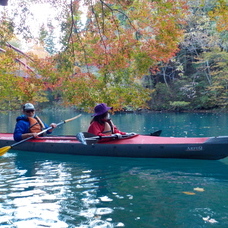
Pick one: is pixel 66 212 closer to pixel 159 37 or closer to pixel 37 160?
pixel 37 160

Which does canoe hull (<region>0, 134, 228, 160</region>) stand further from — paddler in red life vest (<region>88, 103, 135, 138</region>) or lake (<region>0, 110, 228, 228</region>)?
paddler in red life vest (<region>88, 103, 135, 138</region>)

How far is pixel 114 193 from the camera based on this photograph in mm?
4312

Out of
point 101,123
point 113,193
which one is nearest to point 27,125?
point 101,123

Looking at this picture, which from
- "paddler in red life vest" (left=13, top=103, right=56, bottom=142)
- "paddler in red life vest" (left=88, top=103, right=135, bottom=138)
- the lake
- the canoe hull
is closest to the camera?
the lake

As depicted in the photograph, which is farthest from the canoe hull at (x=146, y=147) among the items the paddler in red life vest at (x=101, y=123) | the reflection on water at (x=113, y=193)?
the paddler in red life vest at (x=101, y=123)

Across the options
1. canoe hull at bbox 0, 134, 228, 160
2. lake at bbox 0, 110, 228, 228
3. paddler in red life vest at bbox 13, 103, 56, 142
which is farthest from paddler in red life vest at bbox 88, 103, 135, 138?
paddler in red life vest at bbox 13, 103, 56, 142

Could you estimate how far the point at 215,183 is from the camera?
15.7 ft

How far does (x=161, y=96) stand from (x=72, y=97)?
64.8ft

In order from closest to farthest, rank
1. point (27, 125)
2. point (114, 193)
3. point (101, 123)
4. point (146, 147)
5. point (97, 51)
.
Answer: point (114, 193) → point (146, 147) → point (101, 123) → point (27, 125) → point (97, 51)

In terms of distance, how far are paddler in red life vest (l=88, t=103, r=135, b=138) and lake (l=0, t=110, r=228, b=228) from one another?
622 millimetres

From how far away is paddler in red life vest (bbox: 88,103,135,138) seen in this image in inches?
254

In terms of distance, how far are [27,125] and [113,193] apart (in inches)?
144

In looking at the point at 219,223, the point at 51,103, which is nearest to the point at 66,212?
the point at 219,223

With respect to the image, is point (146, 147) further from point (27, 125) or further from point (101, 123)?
point (27, 125)
